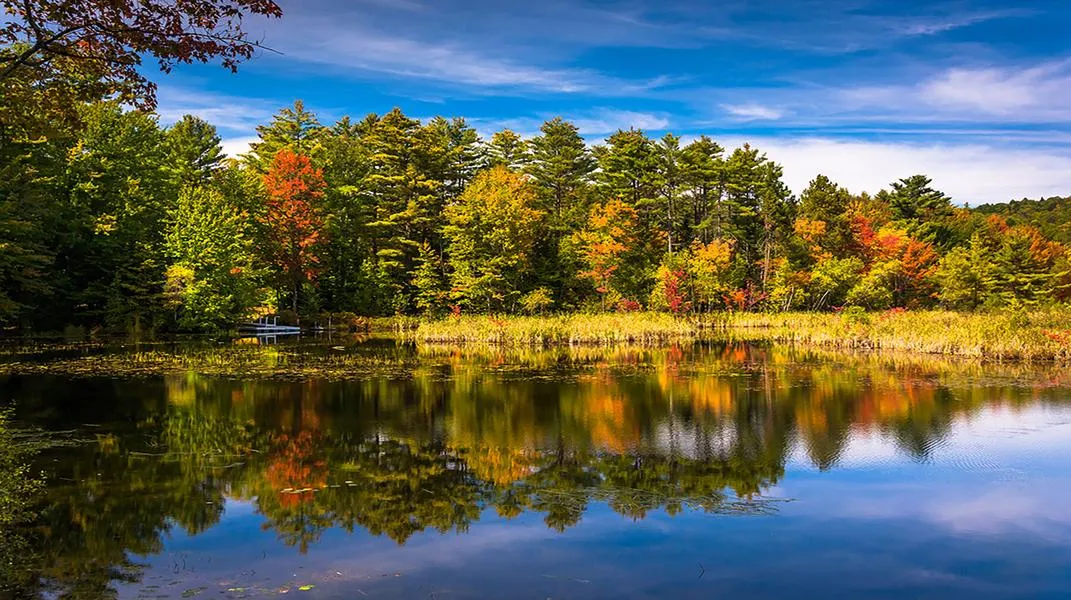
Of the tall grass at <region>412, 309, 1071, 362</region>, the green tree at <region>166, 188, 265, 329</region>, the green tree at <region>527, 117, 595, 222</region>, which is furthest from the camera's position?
the green tree at <region>527, 117, 595, 222</region>

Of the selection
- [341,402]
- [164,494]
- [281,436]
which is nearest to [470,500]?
[164,494]

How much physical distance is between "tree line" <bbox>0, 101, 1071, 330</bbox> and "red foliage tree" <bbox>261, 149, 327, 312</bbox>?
0.42 feet

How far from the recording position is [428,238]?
52500 mm

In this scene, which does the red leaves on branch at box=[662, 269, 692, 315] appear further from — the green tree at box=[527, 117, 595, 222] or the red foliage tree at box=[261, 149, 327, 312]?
the red foliage tree at box=[261, 149, 327, 312]

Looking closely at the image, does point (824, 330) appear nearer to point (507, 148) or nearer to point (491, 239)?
point (491, 239)

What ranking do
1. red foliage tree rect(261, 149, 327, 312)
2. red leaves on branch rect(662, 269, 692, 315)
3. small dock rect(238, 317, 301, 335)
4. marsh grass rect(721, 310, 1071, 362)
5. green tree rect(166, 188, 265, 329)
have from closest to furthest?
marsh grass rect(721, 310, 1071, 362), green tree rect(166, 188, 265, 329), small dock rect(238, 317, 301, 335), red leaves on branch rect(662, 269, 692, 315), red foliage tree rect(261, 149, 327, 312)

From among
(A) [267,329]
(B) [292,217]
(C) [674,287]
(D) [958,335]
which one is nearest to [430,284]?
(B) [292,217]

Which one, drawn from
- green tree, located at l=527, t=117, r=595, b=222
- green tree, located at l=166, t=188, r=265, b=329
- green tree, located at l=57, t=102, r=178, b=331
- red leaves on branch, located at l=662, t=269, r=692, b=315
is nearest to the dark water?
green tree, located at l=166, t=188, r=265, b=329

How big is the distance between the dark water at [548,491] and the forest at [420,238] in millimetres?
20479

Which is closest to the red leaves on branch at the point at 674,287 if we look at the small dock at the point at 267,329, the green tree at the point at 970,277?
the green tree at the point at 970,277

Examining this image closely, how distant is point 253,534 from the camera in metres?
8.52

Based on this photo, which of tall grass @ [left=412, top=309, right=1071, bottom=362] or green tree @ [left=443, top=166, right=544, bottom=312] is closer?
tall grass @ [left=412, top=309, right=1071, bottom=362]

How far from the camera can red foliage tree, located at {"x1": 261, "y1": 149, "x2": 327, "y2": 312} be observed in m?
46.2

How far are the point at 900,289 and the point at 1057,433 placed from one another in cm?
4209
